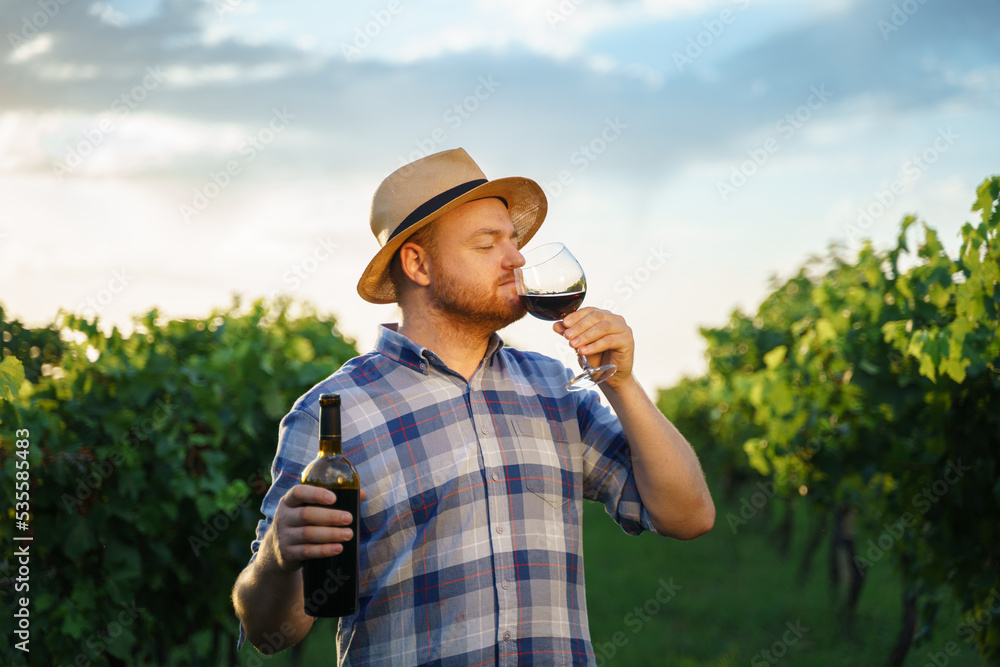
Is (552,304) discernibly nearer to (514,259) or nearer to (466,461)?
(514,259)

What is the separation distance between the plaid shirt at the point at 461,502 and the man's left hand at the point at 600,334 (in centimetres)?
32

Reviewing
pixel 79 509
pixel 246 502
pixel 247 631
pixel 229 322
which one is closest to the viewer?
pixel 247 631

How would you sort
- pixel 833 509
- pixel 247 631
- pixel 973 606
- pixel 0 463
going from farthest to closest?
pixel 833 509, pixel 973 606, pixel 0 463, pixel 247 631

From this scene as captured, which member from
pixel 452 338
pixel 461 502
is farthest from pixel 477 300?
pixel 461 502

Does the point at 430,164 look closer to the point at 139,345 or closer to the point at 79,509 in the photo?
the point at 79,509

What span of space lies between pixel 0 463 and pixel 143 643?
66.2 inches

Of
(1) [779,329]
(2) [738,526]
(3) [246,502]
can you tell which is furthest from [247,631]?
(2) [738,526]

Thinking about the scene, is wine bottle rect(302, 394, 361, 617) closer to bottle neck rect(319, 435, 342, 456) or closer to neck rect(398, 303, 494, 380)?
bottle neck rect(319, 435, 342, 456)

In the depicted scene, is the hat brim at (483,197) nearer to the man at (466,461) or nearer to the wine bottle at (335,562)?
the man at (466,461)

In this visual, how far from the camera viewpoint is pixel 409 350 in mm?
2340

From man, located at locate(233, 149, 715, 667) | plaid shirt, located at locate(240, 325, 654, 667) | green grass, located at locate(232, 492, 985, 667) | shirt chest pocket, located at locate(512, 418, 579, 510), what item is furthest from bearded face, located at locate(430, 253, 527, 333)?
green grass, located at locate(232, 492, 985, 667)

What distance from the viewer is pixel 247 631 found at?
2.04 meters

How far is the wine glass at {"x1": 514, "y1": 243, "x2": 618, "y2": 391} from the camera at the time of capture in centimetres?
218

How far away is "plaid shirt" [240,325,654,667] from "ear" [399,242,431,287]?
18cm
